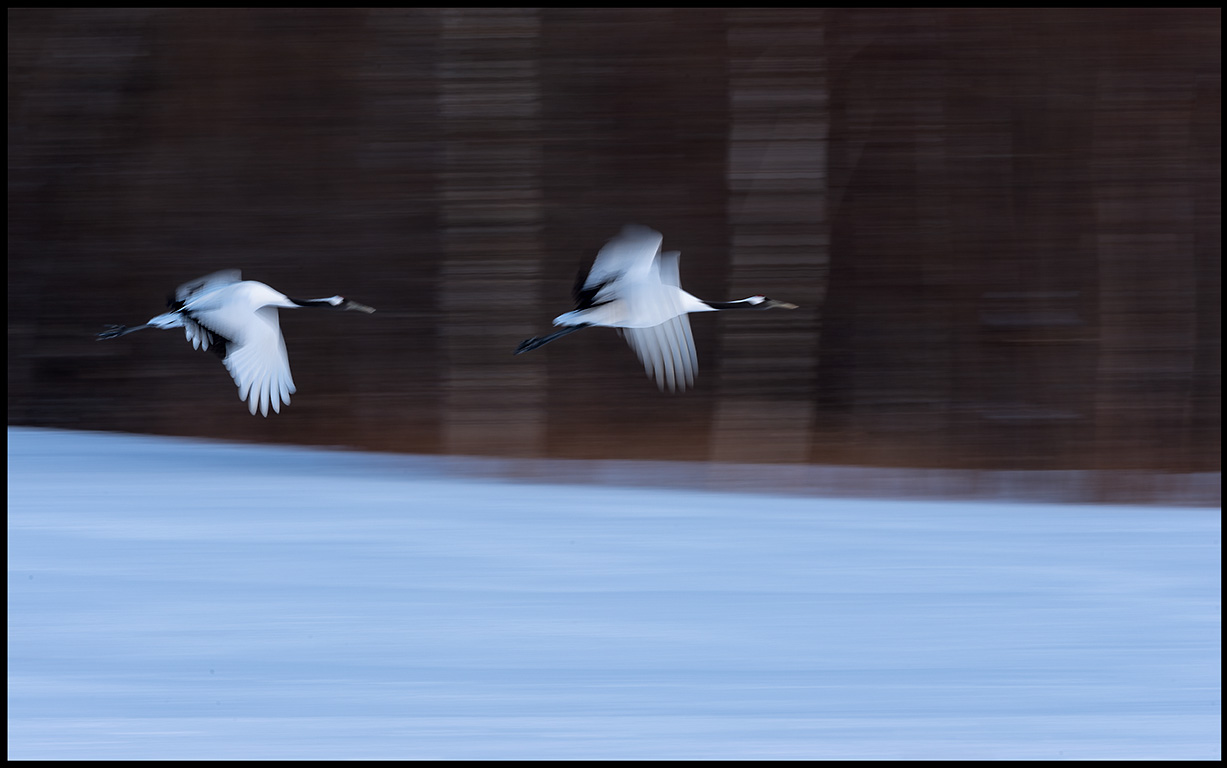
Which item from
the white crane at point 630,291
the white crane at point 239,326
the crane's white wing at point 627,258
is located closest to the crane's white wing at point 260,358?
the white crane at point 239,326

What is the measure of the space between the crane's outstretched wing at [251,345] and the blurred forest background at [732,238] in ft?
5.34

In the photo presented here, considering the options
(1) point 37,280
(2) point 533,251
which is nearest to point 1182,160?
(2) point 533,251

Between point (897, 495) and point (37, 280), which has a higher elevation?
point (37, 280)

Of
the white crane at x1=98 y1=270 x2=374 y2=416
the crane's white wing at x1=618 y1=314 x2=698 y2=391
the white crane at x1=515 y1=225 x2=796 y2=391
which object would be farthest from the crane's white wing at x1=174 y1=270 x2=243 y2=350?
the crane's white wing at x1=618 y1=314 x2=698 y2=391

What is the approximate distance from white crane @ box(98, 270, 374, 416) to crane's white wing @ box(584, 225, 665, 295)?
1.71 ft

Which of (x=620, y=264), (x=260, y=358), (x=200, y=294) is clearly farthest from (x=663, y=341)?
(x=200, y=294)

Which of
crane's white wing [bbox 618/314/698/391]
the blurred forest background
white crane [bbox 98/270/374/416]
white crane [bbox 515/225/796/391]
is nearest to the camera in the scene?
white crane [bbox 515/225/796/391]

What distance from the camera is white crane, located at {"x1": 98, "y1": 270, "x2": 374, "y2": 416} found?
2.82 meters

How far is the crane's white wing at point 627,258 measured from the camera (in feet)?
8.75

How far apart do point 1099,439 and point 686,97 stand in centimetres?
184

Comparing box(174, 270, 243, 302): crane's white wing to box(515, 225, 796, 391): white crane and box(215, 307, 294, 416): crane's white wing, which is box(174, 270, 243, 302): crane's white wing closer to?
box(215, 307, 294, 416): crane's white wing

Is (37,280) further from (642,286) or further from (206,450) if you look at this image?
(642,286)

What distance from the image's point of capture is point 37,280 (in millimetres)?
4984

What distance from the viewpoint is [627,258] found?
8.84ft
